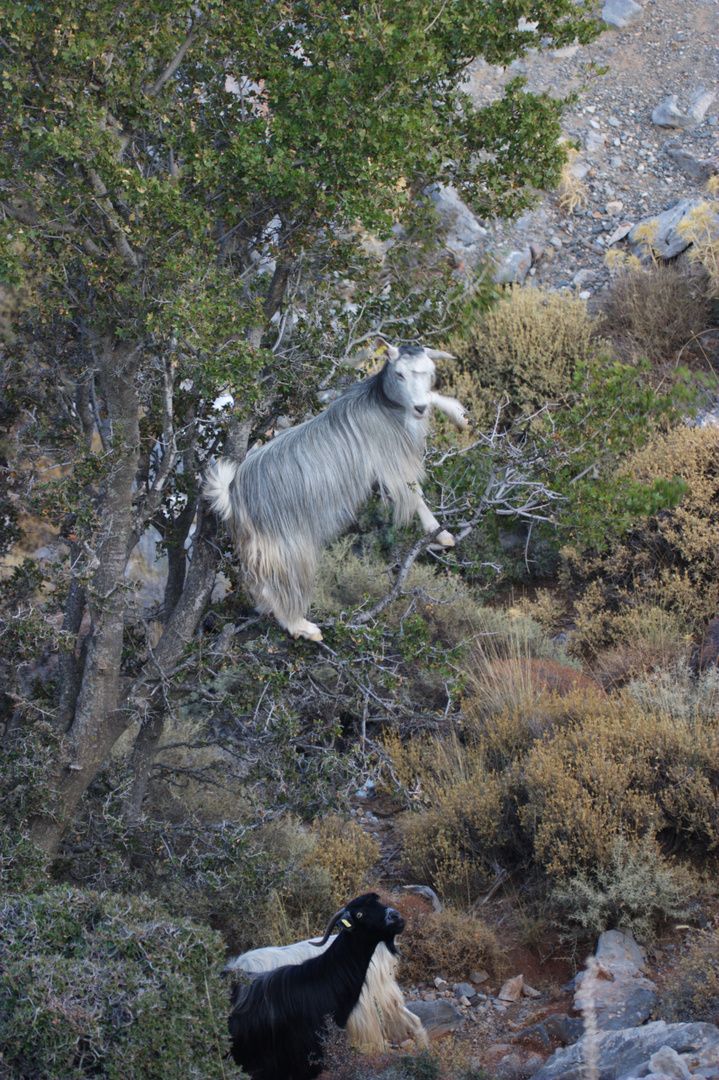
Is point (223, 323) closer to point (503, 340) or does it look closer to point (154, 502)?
point (154, 502)

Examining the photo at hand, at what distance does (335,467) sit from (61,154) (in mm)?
1715

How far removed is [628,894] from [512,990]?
0.72 m

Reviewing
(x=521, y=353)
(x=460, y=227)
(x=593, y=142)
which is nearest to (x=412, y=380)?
(x=521, y=353)

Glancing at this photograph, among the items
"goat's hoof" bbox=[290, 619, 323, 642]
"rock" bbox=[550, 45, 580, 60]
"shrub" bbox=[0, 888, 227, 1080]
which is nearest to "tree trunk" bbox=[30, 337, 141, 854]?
"goat's hoof" bbox=[290, 619, 323, 642]

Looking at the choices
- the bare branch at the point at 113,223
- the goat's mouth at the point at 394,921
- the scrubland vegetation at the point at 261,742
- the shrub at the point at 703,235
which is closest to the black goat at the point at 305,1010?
the goat's mouth at the point at 394,921

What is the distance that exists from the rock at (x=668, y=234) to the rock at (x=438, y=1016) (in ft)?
32.9

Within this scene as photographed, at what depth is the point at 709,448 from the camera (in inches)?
295

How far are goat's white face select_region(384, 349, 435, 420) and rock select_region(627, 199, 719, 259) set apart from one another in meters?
Answer: 8.66

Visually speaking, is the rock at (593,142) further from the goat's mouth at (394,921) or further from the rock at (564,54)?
the goat's mouth at (394,921)

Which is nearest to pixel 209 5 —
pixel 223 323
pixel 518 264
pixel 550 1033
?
pixel 223 323

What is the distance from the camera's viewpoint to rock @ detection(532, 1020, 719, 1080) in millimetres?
2852

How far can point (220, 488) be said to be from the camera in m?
3.89

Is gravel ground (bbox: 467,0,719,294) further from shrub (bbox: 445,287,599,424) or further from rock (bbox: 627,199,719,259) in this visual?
shrub (bbox: 445,287,599,424)

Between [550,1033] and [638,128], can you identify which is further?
[638,128]
